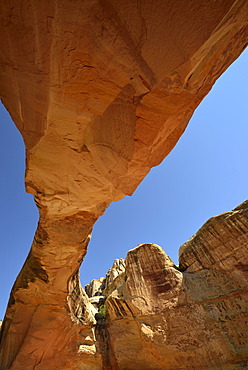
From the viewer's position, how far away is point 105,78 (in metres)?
2.27

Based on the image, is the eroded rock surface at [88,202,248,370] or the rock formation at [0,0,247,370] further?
the eroded rock surface at [88,202,248,370]

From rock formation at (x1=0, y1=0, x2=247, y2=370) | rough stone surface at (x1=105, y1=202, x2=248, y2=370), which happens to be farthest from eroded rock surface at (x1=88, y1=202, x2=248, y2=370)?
rock formation at (x1=0, y1=0, x2=247, y2=370)

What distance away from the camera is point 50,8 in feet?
5.92

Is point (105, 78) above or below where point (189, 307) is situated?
above

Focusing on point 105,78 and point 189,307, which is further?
point 189,307

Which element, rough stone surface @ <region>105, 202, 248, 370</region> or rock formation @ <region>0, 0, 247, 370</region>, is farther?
rough stone surface @ <region>105, 202, 248, 370</region>

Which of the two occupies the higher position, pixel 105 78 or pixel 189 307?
pixel 105 78

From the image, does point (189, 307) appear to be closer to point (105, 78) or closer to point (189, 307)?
point (189, 307)

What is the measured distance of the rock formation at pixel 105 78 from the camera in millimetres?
1758

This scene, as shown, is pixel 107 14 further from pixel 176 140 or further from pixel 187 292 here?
pixel 187 292

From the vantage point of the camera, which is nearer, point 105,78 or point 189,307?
point 105,78

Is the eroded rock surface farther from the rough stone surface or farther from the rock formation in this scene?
the rock formation

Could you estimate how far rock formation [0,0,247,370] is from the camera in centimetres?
176

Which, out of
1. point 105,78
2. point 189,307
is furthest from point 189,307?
point 105,78
